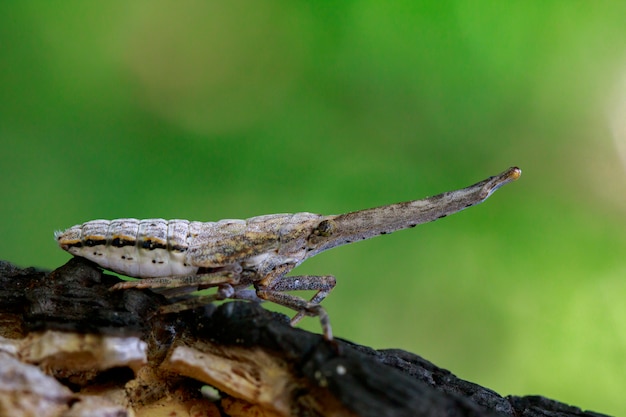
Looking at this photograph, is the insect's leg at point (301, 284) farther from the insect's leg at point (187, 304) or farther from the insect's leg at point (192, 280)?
the insect's leg at point (187, 304)

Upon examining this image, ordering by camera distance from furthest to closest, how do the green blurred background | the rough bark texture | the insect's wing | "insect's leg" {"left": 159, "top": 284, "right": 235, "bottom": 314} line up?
the green blurred background, the insect's wing, "insect's leg" {"left": 159, "top": 284, "right": 235, "bottom": 314}, the rough bark texture

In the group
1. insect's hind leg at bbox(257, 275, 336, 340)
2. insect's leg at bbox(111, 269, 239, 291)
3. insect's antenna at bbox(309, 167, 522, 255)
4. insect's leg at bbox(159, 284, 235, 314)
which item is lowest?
insect's leg at bbox(159, 284, 235, 314)

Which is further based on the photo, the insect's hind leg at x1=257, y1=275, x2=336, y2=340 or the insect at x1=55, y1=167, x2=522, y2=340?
the insect at x1=55, y1=167, x2=522, y2=340

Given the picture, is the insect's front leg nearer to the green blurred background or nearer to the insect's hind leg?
the insect's hind leg

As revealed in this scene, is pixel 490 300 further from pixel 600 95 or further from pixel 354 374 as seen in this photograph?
pixel 354 374

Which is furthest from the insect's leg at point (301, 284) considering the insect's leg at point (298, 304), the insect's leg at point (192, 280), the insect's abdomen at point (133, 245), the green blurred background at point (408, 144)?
the green blurred background at point (408, 144)

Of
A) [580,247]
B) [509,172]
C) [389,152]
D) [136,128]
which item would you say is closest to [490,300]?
[580,247]

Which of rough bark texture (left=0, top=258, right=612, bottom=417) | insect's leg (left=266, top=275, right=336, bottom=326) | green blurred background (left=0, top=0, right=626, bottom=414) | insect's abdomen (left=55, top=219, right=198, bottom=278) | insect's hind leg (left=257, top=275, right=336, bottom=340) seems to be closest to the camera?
rough bark texture (left=0, top=258, right=612, bottom=417)

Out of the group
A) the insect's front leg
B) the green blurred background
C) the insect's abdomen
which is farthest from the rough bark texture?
the green blurred background

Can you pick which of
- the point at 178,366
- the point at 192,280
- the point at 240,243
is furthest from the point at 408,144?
the point at 178,366

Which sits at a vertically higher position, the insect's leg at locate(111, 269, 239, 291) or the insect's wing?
the insect's wing
